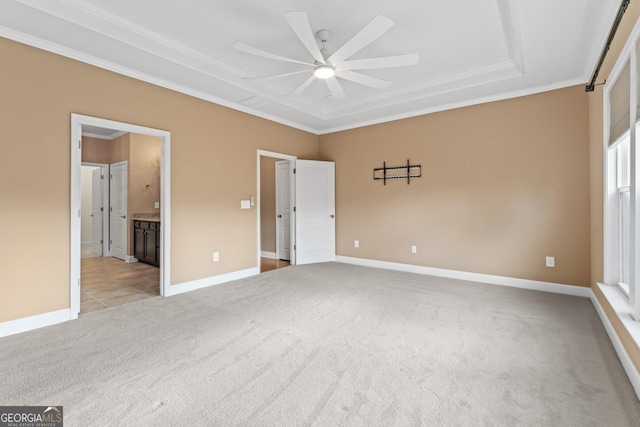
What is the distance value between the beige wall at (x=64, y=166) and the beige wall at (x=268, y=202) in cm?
199

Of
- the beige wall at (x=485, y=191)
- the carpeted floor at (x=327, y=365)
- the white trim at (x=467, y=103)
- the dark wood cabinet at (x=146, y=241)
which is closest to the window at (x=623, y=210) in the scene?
the carpeted floor at (x=327, y=365)

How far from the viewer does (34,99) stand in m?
2.74

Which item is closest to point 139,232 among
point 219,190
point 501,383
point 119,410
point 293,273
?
point 219,190

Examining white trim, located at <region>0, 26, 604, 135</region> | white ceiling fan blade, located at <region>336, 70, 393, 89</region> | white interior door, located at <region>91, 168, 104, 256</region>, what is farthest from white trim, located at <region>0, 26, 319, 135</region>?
white interior door, located at <region>91, 168, 104, 256</region>

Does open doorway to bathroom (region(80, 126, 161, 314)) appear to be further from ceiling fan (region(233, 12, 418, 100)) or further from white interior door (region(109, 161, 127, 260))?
ceiling fan (region(233, 12, 418, 100))

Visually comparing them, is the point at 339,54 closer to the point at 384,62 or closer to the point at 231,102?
the point at 384,62

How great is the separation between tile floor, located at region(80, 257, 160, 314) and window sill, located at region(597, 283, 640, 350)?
4565 mm

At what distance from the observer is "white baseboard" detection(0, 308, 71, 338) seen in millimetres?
2592

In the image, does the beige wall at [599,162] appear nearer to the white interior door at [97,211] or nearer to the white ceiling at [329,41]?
the white ceiling at [329,41]

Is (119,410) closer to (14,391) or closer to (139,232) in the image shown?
(14,391)

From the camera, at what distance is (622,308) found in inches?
89.7

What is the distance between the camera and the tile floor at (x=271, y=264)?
5.42 meters

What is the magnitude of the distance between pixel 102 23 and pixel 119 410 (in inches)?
121

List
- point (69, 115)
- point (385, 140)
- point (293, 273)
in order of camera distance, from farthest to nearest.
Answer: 1. point (385, 140)
2. point (293, 273)
3. point (69, 115)
